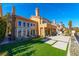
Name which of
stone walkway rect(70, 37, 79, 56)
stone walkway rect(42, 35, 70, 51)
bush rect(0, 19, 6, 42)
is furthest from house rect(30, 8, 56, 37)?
bush rect(0, 19, 6, 42)

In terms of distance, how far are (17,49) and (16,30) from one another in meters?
0.54

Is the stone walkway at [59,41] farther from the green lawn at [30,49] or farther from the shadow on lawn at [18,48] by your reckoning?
the shadow on lawn at [18,48]

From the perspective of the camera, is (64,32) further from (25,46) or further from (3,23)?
(3,23)

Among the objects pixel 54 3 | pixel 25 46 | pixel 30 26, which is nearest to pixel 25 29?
pixel 30 26

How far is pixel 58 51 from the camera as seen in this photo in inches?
189

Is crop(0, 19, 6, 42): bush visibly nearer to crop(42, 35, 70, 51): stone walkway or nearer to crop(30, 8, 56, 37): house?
crop(30, 8, 56, 37): house

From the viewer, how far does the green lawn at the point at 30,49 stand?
4789 mm

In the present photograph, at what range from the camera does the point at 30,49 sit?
486 cm

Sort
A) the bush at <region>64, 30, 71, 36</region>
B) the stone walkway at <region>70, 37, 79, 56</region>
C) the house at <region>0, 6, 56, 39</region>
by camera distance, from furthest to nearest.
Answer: the bush at <region>64, 30, 71, 36</region>, the house at <region>0, 6, 56, 39</region>, the stone walkway at <region>70, 37, 79, 56</region>

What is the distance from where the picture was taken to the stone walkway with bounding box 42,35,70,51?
4.96 meters

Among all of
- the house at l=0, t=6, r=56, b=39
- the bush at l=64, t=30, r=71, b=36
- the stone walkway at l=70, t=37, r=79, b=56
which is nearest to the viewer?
the stone walkway at l=70, t=37, r=79, b=56

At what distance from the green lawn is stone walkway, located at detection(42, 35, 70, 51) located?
129 millimetres

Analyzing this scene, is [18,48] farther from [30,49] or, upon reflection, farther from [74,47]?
[74,47]

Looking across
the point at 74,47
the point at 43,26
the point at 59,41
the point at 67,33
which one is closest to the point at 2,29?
the point at 43,26
